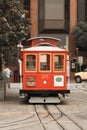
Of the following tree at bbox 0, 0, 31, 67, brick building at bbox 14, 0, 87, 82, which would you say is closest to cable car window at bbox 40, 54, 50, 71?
tree at bbox 0, 0, 31, 67

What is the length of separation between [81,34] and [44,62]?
125ft

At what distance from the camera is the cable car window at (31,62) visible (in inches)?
918

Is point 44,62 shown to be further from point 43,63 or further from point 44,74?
point 44,74

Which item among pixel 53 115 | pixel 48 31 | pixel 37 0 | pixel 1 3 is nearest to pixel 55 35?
pixel 48 31

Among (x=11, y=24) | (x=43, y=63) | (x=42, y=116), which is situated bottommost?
(x=42, y=116)

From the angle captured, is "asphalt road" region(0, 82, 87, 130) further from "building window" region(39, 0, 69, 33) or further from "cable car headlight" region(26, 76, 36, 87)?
"building window" region(39, 0, 69, 33)

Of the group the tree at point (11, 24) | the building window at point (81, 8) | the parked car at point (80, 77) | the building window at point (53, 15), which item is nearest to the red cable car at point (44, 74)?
the tree at point (11, 24)

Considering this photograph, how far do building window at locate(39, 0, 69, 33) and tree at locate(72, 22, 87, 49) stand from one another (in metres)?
1.82

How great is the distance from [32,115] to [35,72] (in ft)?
17.4

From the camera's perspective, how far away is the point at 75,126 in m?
14.9

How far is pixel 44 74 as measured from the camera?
23.2 meters

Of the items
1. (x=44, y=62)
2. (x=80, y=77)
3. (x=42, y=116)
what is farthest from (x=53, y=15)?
(x=42, y=116)

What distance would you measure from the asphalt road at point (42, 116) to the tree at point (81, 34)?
36.8 meters

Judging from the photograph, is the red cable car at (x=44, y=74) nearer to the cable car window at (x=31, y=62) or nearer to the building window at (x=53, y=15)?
the cable car window at (x=31, y=62)
